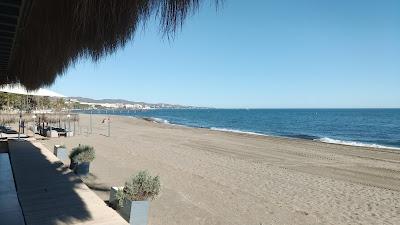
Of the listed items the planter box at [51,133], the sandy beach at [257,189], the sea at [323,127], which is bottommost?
the sea at [323,127]

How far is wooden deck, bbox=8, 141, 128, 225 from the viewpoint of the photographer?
13.7 feet

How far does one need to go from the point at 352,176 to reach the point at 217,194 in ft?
19.8

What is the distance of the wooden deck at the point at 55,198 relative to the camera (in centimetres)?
418

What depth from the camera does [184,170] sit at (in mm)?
11148

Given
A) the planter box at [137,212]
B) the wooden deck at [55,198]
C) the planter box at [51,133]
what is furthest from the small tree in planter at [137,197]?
the planter box at [51,133]

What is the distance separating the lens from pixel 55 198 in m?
5.00

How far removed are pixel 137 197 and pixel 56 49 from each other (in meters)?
2.50

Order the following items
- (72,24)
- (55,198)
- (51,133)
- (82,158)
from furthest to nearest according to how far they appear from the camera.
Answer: (51,133), (82,158), (55,198), (72,24)

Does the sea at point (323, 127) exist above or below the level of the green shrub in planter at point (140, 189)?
below

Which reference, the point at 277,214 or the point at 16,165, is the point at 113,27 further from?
the point at 16,165

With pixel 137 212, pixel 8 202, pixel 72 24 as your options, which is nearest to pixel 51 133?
pixel 8 202

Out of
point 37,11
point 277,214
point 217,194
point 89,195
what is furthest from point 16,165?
point 37,11

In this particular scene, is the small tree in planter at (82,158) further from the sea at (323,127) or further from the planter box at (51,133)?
the sea at (323,127)

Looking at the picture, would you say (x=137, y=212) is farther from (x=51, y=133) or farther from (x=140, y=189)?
(x=51, y=133)
